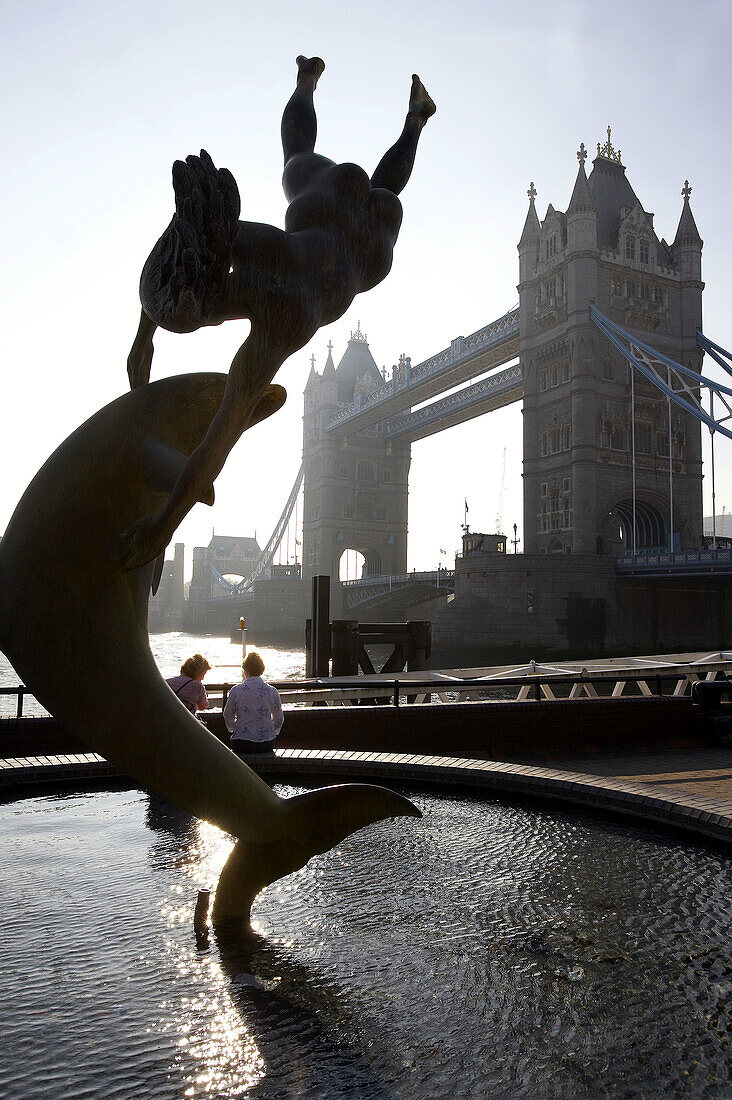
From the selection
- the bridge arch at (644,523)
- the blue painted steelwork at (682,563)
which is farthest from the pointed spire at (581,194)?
the blue painted steelwork at (682,563)

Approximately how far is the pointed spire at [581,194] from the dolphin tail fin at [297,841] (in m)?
37.1

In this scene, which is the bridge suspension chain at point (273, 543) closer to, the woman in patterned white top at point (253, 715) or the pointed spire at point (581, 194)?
the pointed spire at point (581, 194)

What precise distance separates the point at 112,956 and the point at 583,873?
170cm

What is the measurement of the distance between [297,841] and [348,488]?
188 feet

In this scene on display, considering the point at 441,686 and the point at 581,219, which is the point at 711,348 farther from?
the point at 441,686

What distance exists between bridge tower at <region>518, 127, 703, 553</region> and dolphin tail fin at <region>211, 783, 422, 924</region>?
101 feet

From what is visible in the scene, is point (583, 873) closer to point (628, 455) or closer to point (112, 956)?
point (112, 956)

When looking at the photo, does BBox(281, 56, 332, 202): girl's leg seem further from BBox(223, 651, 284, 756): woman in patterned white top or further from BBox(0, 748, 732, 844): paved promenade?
BBox(0, 748, 732, 844): paved promenade

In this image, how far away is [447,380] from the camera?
48.5 meters

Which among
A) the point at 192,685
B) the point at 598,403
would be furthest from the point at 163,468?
the point at 598,403

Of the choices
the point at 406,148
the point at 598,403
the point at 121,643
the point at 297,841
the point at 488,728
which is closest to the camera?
the point at 121,643

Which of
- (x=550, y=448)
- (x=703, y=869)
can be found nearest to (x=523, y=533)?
(x=550, y=448)

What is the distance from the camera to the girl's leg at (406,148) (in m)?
2.99

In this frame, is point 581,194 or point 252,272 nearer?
point 252,272
